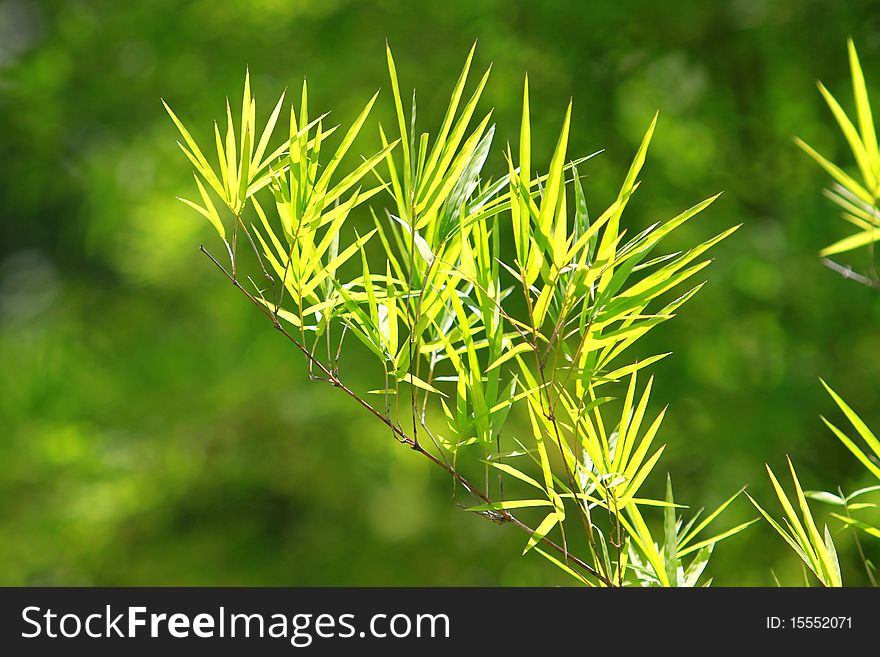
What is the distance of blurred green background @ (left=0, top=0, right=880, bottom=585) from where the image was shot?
Answer: 0.66m

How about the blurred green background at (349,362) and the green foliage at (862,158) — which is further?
the blurred green background at (349,362)

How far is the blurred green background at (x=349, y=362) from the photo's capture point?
0.66 metres

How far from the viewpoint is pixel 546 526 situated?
145 mm

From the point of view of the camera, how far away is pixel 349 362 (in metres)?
0.76

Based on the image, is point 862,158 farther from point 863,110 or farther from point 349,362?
point 349,362

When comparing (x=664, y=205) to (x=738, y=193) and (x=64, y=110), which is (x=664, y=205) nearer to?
(x=738, y=193)

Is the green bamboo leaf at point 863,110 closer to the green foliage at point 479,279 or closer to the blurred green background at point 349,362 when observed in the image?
the green foliage at point 479,279

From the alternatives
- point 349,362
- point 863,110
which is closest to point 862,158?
point 863,110

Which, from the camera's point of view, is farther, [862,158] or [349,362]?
[349,362]

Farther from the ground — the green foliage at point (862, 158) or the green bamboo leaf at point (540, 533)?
the green foliage at point (862, 158)

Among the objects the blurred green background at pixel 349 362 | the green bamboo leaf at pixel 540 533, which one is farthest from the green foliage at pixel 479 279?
the blurred green background at pixel 349 362

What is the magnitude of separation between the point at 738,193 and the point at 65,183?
2.42 ft

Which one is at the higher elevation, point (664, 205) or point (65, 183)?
point (65, 183)

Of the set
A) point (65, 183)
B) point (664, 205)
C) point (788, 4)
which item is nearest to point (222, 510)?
point (65, 183)
